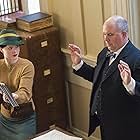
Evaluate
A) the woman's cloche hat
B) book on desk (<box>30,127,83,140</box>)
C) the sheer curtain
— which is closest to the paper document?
book on desk (<box>30,127,83,140</box>)

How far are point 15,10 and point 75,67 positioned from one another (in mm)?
1694

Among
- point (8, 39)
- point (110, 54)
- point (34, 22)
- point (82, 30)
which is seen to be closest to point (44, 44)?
point (34, 22)

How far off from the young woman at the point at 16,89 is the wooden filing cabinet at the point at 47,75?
0.69m

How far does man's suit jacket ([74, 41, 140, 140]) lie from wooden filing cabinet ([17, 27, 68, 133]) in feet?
3.56

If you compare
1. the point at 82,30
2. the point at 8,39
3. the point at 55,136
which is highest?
the point at 8,39

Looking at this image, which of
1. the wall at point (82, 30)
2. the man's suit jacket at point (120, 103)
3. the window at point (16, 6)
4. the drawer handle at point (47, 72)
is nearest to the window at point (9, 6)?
the window at point (16, 6)

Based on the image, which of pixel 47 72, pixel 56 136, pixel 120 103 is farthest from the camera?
pixel 47 72

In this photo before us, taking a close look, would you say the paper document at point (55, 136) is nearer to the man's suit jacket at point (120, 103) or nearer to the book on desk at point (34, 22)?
the man's suit jacket at point (120, 103)

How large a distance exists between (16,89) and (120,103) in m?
0.83

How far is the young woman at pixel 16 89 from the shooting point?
3590 millimetres

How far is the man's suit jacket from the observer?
3.28 meters

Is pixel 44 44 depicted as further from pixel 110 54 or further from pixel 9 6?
pixel 110 54

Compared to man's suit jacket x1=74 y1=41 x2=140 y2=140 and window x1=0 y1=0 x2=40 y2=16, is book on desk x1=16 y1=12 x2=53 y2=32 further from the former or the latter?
man's suit jacket x1=74 y1=41 x2=140 y2=140

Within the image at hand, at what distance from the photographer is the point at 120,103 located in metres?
3.31
